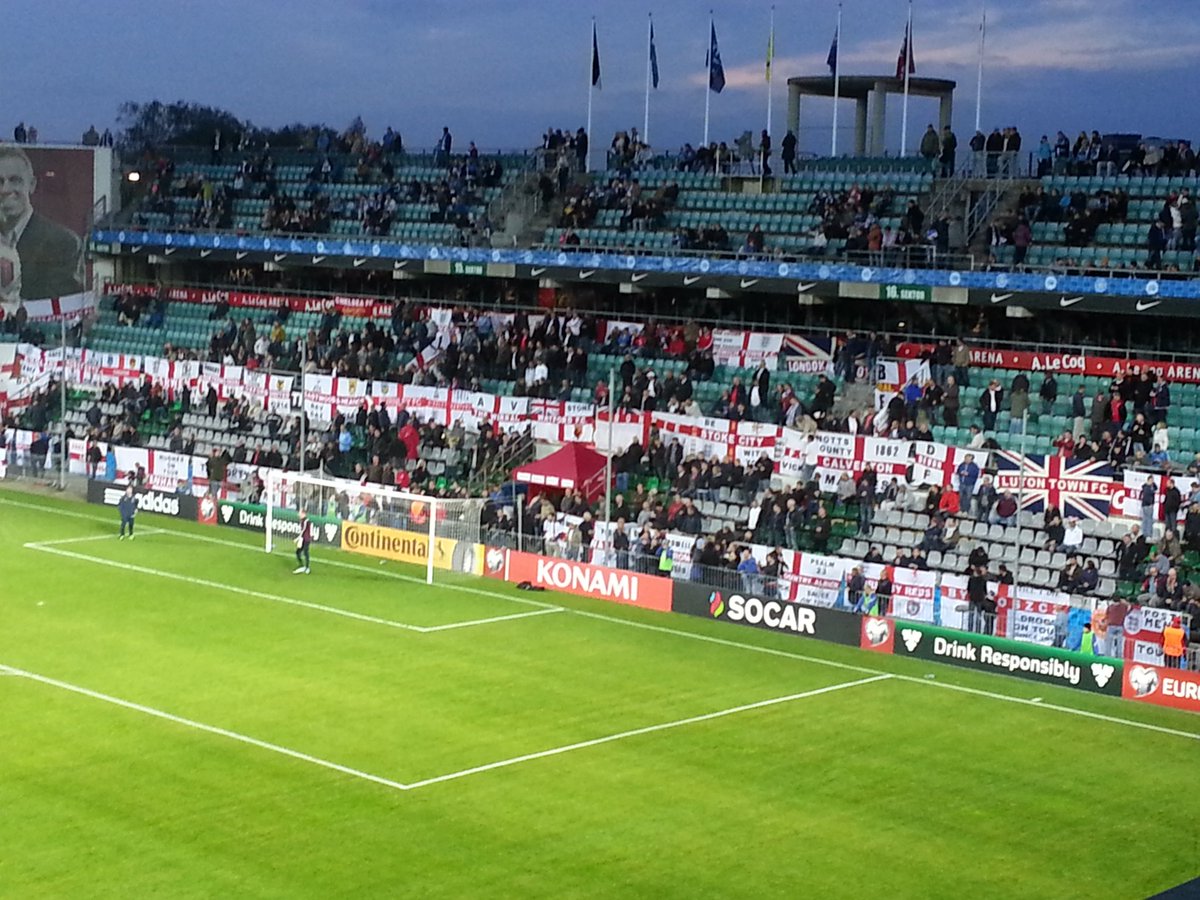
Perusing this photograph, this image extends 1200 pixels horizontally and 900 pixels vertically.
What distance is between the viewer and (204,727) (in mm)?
26062

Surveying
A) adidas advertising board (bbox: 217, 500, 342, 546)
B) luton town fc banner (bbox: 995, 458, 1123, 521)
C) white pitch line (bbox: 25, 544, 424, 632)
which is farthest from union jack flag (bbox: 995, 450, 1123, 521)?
adidas advertising board (bbox: 217, 500, 342, 546)

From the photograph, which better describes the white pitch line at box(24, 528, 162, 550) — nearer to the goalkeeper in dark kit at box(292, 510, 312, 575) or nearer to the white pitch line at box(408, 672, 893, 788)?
the goalkeeper in dark kit at box(292, 510, 312, 575)

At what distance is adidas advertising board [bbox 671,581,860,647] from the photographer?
1307 inches

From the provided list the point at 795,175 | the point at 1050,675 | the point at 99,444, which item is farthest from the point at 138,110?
the point at 1050,675

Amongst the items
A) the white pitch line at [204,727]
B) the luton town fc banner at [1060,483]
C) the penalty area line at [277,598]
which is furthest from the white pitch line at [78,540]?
the luton town fc banner at [1060,483]

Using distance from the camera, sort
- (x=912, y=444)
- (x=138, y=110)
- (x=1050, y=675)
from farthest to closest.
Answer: (x=138, y=110), (x=912, y=444), (x=1050, y=675)

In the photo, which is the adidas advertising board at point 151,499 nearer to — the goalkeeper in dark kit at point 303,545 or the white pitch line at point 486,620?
the goalkeeper in dark kit at point 303,545

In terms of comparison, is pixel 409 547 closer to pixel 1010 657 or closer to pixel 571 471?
pixel 571 471

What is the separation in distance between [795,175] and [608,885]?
1152 inches

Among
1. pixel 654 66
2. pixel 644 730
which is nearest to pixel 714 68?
pixel 654 66

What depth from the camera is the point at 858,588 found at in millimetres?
33625

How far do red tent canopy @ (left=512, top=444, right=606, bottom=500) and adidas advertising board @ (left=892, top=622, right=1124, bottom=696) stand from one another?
9.95 meters

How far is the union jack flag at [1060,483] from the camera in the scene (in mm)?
34531

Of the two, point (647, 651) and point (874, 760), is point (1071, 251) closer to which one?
point (647, 651)
